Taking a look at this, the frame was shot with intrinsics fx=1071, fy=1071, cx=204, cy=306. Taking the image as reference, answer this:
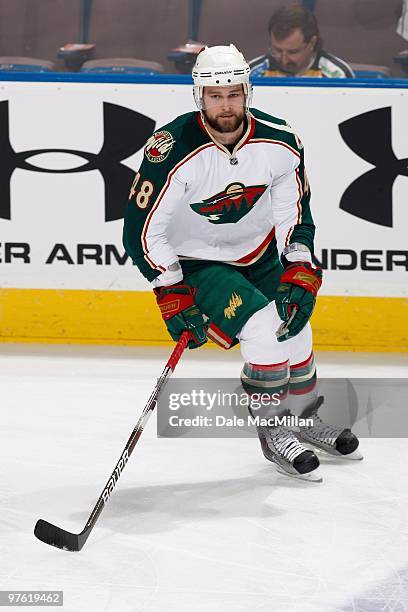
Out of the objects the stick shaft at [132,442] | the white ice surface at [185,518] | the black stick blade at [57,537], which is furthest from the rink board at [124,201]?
the black stick blade at [57,537]

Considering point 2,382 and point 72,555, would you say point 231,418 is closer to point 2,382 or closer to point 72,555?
point 2,382

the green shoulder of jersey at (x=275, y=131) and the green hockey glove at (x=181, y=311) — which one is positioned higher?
the green shoulder of jersey at (x=275, y=131)

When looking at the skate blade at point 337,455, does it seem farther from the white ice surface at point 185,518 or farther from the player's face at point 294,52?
the player's face at point 294,52

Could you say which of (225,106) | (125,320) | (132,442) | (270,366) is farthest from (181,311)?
(125,320)

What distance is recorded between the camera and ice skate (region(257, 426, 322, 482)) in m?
2.58

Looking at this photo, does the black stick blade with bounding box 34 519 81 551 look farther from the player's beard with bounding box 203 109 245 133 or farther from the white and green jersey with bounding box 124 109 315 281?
the player's beard with bounding box 203 109 245 133

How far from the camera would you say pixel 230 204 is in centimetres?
269

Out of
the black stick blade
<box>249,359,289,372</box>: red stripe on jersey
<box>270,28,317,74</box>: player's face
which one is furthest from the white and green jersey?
<box>270,28,317,74</box>: player's face

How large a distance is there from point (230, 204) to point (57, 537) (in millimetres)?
985

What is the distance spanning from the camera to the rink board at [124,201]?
4105 mm

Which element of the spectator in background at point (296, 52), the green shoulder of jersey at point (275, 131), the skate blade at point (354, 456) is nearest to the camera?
the green shoulder of jersey at point (275, 131)

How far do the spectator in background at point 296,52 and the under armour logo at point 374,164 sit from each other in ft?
1.42

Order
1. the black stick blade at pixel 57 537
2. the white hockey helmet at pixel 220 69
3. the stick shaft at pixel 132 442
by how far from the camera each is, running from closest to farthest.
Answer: the black stick blade at pixel 57 537
the stick shaft at pixel 132 442
the white hockey helmet at pixel 220 69

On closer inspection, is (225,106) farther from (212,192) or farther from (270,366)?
(270,366)
